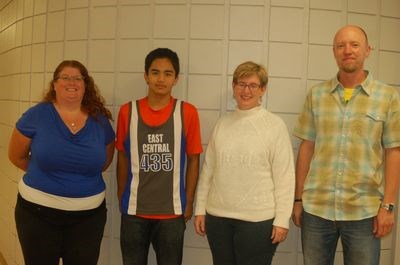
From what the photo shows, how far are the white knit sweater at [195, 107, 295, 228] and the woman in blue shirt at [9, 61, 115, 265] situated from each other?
563 millimetres

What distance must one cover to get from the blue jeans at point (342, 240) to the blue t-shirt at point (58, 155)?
3.28ft

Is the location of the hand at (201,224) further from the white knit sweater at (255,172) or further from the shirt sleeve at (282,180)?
the shirt sleeve at (282,180)

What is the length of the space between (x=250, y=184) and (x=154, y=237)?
1.81ft

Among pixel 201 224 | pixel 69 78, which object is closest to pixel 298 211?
pixel 201 224

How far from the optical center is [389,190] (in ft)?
4.68

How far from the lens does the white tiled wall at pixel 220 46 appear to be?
6.22ft

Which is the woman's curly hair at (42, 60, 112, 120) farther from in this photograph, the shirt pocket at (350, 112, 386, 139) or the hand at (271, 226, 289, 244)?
the shirt pocket at (350, 112, 386, 139)

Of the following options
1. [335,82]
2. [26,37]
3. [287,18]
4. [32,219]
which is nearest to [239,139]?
[335,82]

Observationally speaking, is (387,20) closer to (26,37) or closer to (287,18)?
(287,18)

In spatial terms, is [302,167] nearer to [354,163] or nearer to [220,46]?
[354,163]

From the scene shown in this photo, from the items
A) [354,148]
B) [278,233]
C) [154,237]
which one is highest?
[354,148]

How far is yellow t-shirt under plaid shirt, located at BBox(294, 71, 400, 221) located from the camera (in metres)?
A: 1.43

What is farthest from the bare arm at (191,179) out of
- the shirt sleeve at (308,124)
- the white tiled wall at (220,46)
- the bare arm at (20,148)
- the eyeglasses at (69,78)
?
the bare arm at (20,148)

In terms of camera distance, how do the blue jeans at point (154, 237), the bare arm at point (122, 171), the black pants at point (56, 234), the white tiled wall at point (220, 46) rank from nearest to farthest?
the black pants at point (56, 234), the blue jeans at point (154, 237), the bare arm at point (122, 171), the white tiled wall at point (220, 46)
